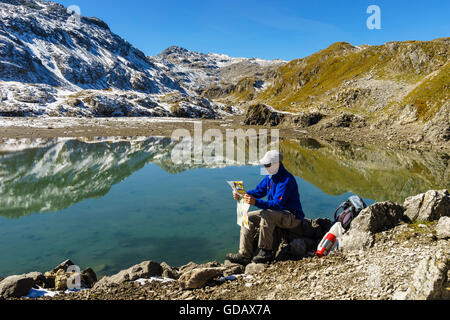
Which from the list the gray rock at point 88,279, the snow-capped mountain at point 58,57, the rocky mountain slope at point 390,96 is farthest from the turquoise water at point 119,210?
the snow-capped mountain at point 58,57

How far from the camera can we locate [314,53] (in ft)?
544

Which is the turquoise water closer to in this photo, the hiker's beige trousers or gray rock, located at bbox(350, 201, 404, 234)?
the hiker's beige trousers

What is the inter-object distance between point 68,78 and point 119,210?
151 metres

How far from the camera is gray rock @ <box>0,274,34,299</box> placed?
7.42 meters

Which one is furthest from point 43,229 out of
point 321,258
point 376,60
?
point 376,60

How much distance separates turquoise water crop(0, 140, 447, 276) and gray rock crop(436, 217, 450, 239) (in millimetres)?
6918

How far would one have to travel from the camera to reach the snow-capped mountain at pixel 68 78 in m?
80.7

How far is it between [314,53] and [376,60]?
227ft

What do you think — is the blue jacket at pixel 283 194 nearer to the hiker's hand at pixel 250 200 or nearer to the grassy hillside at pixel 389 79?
the hiker's hand at pixel 250 200

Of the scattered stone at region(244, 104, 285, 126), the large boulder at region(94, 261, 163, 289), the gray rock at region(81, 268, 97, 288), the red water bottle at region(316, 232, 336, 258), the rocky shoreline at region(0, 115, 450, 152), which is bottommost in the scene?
the gray rock at region(81, 268, 97, 288)

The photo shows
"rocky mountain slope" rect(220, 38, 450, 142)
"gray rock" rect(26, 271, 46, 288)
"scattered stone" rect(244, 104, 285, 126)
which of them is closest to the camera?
"gray rock" rect(26, 271, 46, 288)

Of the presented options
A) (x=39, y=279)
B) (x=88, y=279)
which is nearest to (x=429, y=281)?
(x=88, y=279)

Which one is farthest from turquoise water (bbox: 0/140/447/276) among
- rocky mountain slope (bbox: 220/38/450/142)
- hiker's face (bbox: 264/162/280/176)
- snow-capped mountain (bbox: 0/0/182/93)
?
snow-capped mountain (bbox: 0/0/182/93)
